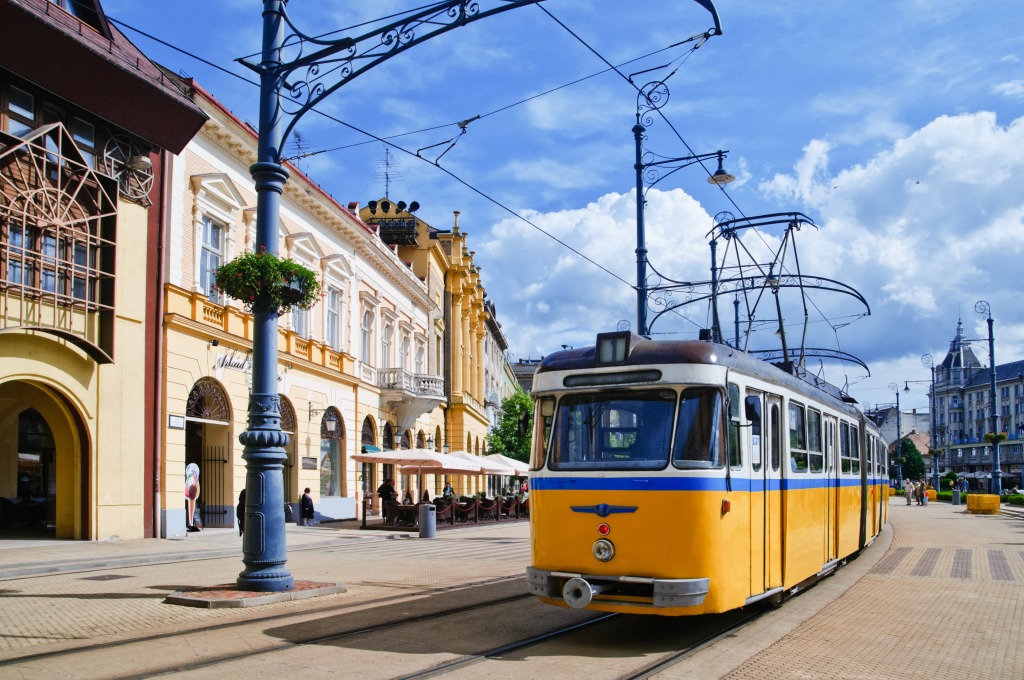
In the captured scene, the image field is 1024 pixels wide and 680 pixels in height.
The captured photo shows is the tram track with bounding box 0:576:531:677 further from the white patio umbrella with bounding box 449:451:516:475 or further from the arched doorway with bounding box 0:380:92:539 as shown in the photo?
the white patio umbrella with bounding box 449:451:516:475

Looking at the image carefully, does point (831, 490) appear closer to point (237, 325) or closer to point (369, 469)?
point (237, 325)

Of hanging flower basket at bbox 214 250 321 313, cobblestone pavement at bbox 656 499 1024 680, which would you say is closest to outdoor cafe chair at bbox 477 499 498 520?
cobblestone pavement at bbox 656 499 1024 680

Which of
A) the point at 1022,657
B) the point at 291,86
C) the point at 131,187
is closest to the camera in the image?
the point at 1022,657

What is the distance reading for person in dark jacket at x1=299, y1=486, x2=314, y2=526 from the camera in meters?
28.9

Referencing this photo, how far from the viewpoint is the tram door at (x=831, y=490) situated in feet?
42.1

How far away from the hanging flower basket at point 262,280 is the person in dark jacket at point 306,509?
56.5ft

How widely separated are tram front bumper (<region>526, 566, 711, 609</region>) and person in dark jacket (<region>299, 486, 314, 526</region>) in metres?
21.0

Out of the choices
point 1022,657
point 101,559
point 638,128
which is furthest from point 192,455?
point 1022,657

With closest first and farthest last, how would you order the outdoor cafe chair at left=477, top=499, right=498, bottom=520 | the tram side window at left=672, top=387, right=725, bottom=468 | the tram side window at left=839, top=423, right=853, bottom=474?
1. the tram side window at left=672, top=387, right=725, bottom=468
2. the tram side window at left=839, top=423, right=853, bottom=474
3. the outdoor cafe chair at left=477, top=499, right=498, bottom=520

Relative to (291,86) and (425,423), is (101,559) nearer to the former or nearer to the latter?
(291,86)

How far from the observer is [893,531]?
2769cm

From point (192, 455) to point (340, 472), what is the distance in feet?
27.2

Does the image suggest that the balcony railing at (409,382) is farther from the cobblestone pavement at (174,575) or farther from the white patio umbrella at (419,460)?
the cobblestone pavement at (174,575)

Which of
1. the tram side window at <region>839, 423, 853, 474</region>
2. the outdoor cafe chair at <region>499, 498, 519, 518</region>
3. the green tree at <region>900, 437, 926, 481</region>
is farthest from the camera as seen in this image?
the green tree at <region>900, 437, 926, 481</region>
